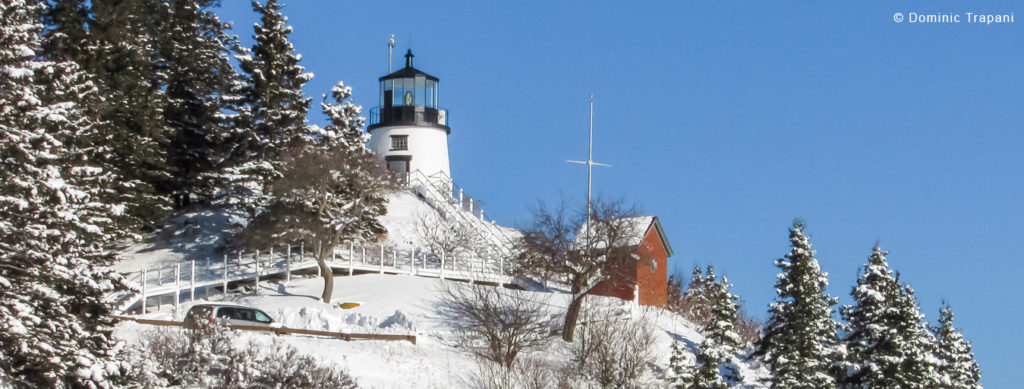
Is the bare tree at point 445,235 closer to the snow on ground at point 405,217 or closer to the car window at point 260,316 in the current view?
the snow on ground at point 405,217

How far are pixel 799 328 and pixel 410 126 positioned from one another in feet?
106

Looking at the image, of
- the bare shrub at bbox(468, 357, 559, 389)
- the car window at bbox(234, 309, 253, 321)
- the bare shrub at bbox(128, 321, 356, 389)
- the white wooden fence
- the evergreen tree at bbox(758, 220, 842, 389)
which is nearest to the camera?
the bare shrub at bbox(128, 321, 356, 389)

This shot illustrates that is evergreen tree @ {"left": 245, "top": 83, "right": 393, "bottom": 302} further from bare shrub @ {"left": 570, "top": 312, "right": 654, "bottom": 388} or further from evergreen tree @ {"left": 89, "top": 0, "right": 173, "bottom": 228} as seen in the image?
bare shrub @ {"left": 570, "top": 312, "right": 654, "bottom": 388}

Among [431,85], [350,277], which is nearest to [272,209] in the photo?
[350,277]

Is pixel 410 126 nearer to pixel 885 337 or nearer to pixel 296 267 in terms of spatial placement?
pixel 296 267

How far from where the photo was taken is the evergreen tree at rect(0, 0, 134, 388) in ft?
73.5

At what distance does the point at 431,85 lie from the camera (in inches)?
2547

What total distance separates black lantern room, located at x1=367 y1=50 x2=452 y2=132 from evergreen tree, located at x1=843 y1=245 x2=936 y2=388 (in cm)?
3200

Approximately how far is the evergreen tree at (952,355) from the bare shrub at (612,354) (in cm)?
1270

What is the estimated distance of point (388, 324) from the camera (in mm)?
35875

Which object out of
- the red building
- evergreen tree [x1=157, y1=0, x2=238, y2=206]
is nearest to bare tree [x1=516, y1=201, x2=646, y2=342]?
the red building

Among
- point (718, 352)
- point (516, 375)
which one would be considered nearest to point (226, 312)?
point (516, 375)

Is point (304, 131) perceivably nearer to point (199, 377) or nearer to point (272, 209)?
point (272, 209)

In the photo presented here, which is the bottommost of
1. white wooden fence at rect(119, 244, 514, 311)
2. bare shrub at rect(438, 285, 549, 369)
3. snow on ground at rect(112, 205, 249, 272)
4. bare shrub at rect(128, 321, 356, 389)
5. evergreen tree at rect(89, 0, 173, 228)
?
bare shrub at rect(128, 321, 356, 389)
